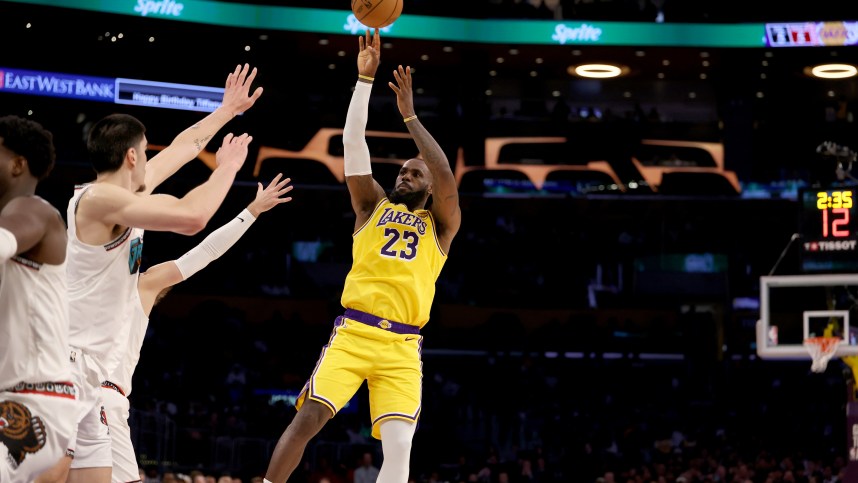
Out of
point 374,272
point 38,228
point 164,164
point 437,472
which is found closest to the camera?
point 38,228

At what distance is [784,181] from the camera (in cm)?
2558

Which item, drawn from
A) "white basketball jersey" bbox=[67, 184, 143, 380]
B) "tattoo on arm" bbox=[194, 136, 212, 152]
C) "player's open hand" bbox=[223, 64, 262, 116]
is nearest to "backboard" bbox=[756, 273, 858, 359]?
"player's open hand" bbox=[223, 64, 262, 116]

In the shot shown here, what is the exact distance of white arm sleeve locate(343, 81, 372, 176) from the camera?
7969 millimetres

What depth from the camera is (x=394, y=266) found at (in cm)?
788

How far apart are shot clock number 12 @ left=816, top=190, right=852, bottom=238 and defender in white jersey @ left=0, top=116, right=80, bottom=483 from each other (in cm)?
1400

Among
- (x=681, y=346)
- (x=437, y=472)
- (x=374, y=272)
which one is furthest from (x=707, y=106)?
(x=374, y=272)

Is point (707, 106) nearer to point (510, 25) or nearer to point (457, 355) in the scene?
point (510, 25)

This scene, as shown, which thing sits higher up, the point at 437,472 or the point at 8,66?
the point at 8,66

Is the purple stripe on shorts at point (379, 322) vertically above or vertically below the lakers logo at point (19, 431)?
above

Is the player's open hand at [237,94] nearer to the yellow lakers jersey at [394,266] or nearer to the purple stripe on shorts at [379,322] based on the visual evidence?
the yellow lakers jersey at [394,266]

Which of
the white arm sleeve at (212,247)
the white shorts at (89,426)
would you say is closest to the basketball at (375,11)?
the white arm sleeve at (212,247)

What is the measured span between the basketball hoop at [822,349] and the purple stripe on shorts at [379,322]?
10592 millimetres

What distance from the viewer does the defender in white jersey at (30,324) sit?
15.8 ft

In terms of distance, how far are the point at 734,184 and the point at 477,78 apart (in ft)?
20.4
